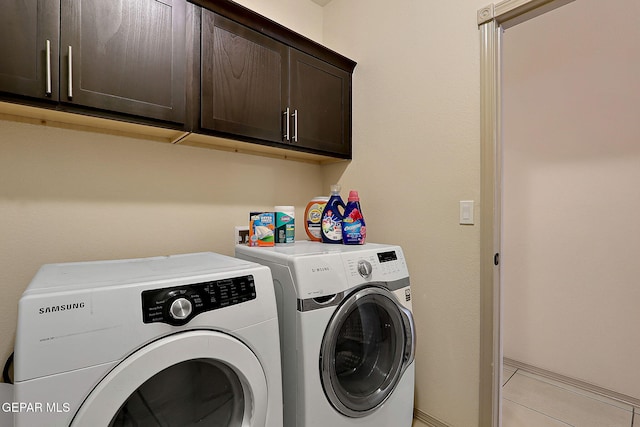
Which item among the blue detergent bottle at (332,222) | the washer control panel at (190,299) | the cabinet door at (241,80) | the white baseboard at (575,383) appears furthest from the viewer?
the white baseboard at (575,383)

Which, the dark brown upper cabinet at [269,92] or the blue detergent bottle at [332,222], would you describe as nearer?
the dark brown upper cabinet at [269,92]

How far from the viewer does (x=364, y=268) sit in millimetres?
1289

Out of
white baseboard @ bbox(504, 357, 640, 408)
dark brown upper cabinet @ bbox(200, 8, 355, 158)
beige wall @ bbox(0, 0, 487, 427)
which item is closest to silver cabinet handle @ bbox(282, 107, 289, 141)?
dark brown upper cabinet @ bbox(200, 8, 355, 158)

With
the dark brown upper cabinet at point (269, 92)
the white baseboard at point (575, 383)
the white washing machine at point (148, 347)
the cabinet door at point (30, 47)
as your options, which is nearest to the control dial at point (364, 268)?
the white washing machine at point (148, 347)

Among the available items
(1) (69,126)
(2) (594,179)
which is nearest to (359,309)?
(1) (69,126)

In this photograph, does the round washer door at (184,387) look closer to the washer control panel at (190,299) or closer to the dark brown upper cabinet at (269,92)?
the washer control panel at (190,299)

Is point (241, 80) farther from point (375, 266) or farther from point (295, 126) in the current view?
point (375, 266)

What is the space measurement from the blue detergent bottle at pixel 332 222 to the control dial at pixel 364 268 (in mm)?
355

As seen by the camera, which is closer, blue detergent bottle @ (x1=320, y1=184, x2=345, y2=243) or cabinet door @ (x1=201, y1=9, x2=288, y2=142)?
cabinet door @ (x1=201, y1=9, x2=288, y2=142)

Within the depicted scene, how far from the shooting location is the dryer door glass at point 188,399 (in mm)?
840

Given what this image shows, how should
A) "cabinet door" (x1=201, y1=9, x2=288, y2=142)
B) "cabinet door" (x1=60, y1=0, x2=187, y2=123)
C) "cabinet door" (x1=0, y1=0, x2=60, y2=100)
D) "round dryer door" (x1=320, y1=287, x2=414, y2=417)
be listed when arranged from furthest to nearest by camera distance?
"cabinet door" (x1=201, y1=9, x2=288, y2=142) → "round dryer door" (x1=320, y1=287, x2=414, y2=417) → "cabinet door" (x1=60, y1=0, x2=187, y2=123) → "cabinet door" (x1=0, y1=0, x2=60, y2=100)

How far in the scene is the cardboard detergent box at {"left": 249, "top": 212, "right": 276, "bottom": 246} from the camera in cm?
148

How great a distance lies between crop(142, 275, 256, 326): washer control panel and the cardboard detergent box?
506mm

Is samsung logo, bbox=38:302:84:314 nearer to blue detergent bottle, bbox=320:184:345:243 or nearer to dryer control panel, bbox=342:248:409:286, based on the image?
dryer control panel, bbox=342:248:409:286
